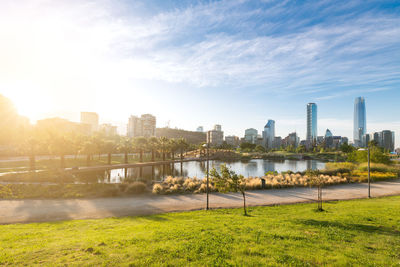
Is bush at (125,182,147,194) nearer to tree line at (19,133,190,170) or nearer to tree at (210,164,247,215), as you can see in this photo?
tree at (210,164,247,215)

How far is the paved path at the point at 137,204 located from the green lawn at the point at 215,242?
2861 millimetres

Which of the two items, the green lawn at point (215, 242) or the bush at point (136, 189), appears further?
the bush at point (136, 189)

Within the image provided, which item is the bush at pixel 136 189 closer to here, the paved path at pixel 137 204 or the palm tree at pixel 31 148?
the paved path at pixel 137 204

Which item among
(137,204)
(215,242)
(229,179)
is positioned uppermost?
(229,179)

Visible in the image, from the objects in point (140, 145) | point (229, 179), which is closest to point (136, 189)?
point (229, 179)

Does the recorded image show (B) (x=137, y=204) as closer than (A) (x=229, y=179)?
No

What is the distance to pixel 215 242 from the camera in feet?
26.9

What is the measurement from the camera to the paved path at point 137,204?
14406 millimetres

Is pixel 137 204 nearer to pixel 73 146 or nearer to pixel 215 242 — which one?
pixel 215 242

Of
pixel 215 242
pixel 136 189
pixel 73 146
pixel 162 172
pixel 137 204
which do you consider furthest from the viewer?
pixel 73 146

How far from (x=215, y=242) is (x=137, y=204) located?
11.2 meters

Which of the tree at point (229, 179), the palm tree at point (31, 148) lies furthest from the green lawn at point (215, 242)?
the palm tree at point (31, 148)

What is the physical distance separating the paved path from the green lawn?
286 cm

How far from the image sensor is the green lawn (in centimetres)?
676
